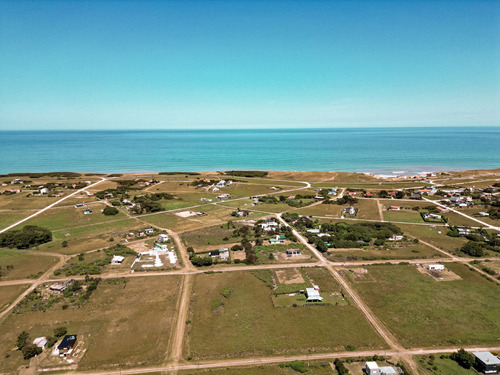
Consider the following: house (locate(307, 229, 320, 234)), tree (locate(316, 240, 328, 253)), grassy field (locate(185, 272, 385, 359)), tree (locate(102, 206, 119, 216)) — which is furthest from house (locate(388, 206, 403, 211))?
tree (locate(102, 206, 119, 216))

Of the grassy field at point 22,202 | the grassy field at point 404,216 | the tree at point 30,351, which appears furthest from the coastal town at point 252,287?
the grassy field at point 22,202

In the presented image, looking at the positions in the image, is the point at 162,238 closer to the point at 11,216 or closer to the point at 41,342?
the point at 41,342

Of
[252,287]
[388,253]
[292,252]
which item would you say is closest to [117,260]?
[252,287]

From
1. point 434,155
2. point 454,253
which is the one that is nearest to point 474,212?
point 454,253

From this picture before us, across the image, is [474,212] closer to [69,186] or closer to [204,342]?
[204,342]

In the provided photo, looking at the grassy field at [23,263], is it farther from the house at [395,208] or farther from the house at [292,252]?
the house at [395,208]

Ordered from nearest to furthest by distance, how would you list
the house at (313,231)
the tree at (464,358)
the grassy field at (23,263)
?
the tree at (464,358), the grassy field at (23,263), the house at (313,231)
